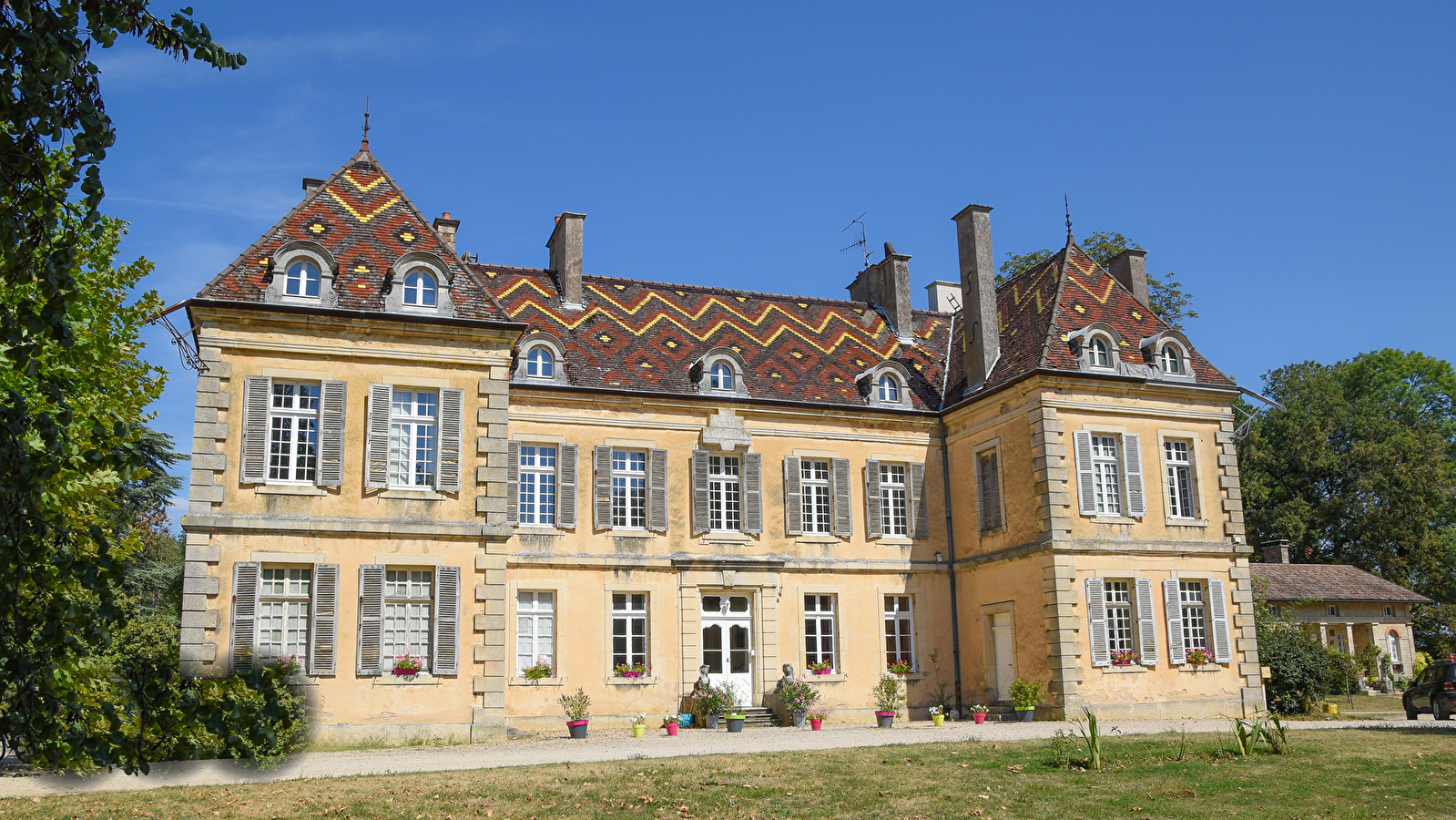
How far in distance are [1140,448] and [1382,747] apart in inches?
317

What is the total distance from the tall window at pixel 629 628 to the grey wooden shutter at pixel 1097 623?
7892 mm

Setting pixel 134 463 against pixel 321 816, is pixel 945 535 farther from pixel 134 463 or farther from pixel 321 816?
pixel 134 463

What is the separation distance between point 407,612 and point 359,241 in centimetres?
628

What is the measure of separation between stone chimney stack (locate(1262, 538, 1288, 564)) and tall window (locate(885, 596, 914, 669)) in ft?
71.1

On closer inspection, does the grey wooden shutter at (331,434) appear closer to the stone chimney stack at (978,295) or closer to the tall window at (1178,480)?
the stone chimney stack at (978,295)

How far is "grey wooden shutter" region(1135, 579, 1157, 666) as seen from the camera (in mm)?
20609

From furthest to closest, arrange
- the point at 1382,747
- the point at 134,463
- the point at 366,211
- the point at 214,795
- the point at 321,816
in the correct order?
the point at 366,211 < the point at 1382,747 < the point at 214,795 < the point at 321,816 < the point at 134,463

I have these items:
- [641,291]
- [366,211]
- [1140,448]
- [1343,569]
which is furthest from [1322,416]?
[366,211]

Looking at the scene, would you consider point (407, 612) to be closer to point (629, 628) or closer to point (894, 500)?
point (629, 628)

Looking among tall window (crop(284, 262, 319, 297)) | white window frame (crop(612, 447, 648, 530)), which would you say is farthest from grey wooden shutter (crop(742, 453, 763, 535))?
tall window (crop(284, 262, 319, 297))

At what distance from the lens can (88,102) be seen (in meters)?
3.21

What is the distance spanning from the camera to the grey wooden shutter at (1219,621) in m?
21.2

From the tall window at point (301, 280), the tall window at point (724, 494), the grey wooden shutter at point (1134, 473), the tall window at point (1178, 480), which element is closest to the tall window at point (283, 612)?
the tall window at point (301, 280)

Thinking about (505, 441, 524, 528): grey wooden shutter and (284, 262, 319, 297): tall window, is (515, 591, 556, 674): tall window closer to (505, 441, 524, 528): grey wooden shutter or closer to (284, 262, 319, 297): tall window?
(505, 441, 524, 528): grey wooden shutter
